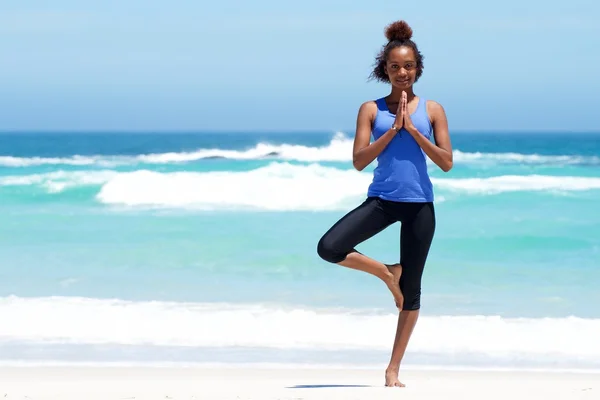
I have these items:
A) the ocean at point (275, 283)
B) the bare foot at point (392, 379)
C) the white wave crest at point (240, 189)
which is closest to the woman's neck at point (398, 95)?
the bare foot at point (392, 379)

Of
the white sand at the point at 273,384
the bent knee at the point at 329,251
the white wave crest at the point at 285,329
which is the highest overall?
the bent knee at the point at 329,251

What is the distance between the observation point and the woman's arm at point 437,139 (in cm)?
423

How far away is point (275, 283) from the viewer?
9.47 meters

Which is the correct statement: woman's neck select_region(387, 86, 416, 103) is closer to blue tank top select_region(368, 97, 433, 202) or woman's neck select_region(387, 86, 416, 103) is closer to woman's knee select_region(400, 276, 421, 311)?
blue tank top select_region(368, 97, 433, 202)

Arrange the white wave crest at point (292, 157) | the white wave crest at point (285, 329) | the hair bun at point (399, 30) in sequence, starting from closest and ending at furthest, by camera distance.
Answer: the hair bun at point (399, 30) < the white wave crest at point (285, 329) < the white wave crest at point (292, 157)

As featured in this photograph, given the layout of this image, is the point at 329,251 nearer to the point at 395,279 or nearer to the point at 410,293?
the point at 395,279

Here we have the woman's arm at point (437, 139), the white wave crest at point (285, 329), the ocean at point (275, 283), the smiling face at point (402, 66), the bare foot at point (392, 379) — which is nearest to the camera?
the woman's arm at point (437, 139)

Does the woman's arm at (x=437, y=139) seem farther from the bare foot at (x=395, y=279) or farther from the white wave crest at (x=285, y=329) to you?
the white wave crest at (x=285, y=329)

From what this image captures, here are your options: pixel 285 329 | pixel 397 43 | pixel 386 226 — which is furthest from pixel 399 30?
pixel 285 329

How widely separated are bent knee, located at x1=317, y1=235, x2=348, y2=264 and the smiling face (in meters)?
0.84

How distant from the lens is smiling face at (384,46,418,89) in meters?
4.37

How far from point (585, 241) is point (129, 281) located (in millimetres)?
6920

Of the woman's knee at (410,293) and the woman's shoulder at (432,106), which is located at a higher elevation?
the woman's shoulder at (432,106)

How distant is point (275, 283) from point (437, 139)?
17.4 ft
